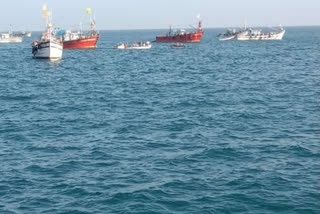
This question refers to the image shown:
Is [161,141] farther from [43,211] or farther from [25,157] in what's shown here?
[43,211]

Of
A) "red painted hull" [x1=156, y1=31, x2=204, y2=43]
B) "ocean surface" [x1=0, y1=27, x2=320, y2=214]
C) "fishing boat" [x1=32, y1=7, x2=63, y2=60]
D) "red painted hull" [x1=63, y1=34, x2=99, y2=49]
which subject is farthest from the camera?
"red painted hull" [x1=156, y1=31, x2=204, y2=43]

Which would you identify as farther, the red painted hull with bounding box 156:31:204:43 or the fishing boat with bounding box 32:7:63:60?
the red painted hull with bounding box 156:31:204:43

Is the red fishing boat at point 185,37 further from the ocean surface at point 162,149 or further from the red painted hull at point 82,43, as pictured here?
the ocean surface at point 162,149

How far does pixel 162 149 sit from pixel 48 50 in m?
74.0

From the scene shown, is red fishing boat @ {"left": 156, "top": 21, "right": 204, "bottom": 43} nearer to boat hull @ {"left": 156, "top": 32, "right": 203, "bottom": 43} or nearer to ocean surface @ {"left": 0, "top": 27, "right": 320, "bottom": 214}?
boat hull @ {"left": 156, "top": 32, "right": 203, "bottom": 43}

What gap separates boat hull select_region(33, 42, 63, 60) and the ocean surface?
37.1 metres

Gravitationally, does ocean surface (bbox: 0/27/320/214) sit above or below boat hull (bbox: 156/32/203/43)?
below

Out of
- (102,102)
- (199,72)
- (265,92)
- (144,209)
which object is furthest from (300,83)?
(144,209)

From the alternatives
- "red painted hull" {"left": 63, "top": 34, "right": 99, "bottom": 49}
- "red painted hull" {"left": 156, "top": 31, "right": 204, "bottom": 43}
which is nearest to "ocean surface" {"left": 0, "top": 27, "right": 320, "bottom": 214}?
"red painted hull" {"left": 63, "top": 34, "right": 99, "bottom": 49}

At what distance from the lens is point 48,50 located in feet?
324

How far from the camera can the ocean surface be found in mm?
22359

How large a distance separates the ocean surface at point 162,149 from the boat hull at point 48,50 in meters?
37.1

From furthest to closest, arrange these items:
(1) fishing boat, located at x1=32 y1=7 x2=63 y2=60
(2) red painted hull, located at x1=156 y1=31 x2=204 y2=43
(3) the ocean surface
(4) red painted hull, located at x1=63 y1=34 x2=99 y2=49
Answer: (2) red painted hull, located at x1=156 y1=31 x2=204 y2=43 < (4) red painted hull, located at x1=63 y1=34 x2=99 y2=49 < (1) fishing boat, located at x1=32 y1=7 x2=63 y2=60 < (3) the ocean surface

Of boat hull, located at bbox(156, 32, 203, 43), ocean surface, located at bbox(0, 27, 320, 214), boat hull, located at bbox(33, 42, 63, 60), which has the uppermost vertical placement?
boat hull, located at bbox(156, 32, 203, 43)
